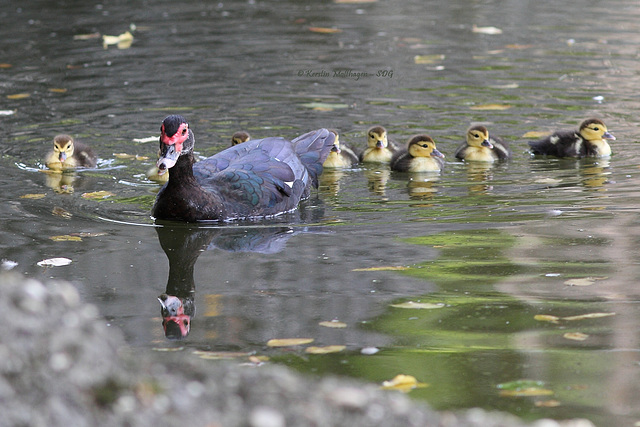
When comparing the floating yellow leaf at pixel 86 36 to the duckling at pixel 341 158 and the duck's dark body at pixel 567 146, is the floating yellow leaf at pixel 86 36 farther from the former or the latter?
the duck's dark body at pixel 567 146

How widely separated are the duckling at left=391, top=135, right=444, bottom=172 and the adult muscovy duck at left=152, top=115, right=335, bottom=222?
1.01 metres

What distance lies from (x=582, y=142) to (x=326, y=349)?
497 centimetres

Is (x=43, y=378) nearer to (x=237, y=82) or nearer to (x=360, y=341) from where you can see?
(x=360, y=341)

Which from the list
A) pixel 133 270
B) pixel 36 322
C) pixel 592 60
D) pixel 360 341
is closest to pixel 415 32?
pixel 592 60

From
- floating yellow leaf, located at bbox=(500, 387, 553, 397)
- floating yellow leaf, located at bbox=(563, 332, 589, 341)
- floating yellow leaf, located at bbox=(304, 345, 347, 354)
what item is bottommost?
floating yellow leaf, located at bbox=(500, 387, 553, 397)

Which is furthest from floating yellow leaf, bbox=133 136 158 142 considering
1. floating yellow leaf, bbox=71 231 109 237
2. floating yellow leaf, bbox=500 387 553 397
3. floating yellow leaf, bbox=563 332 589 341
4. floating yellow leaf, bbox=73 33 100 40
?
floating yellow leaf, bbox=500 387 553 397

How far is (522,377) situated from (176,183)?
3.41 metres

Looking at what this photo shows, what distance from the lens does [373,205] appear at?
7.39 meters

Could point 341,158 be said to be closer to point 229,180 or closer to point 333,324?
point 229,180

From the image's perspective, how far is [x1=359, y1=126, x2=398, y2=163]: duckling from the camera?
8.81 meters


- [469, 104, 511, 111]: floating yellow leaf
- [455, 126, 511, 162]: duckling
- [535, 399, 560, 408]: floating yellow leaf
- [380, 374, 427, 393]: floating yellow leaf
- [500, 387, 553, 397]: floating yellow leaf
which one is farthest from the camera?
[469, 104, 511, 111]: floating yellow leaf

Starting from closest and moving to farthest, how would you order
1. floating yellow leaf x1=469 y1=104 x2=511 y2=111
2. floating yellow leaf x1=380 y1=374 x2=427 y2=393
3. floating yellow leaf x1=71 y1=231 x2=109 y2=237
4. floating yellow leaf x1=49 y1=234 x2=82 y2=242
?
floating yellow leaf x1=380 y1=374 x2=427 y2=393
floating yellow leaf x1=49 y1=234 x2=82 y2=242
floating yellow leaf x1=71 y1=231 x2=109 y2=237
floating yellow leaf x1=469 y1=104 x2=511 y2=111

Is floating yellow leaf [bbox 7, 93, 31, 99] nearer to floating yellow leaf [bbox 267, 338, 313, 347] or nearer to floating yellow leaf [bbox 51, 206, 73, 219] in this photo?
floating yellow leaf [bbox 51, 206, 73, 219]

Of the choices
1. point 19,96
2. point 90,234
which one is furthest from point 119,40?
point 90,234
